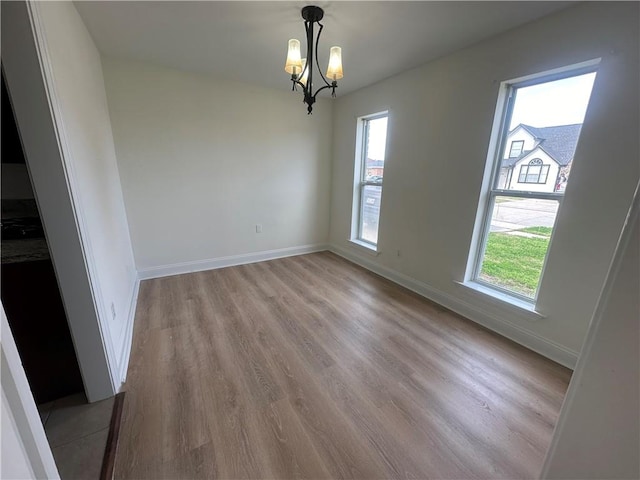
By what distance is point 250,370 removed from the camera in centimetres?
185

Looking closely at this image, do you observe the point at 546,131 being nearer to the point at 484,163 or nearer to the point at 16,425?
the point at 484,163

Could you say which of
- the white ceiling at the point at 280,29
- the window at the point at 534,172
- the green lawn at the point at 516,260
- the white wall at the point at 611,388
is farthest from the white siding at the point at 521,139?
the white wall at the point at 611,388

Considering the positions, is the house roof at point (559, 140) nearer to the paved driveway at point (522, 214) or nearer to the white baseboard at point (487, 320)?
the paved driveway at point (522, 214)

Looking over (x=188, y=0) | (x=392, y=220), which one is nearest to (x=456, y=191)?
(x=392, y=220)

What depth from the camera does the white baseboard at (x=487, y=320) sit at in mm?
1990

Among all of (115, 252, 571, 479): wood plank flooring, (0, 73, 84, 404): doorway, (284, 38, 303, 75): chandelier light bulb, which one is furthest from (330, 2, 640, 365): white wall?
(0, 73, 84, 404): doorway

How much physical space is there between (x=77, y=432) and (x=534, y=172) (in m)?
3.41

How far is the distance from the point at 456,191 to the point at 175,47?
296 centimetres

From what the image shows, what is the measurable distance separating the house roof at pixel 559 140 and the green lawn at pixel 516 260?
54cm

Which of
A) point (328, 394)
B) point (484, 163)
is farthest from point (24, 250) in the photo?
point (484, 163)

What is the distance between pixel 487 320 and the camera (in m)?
2.42

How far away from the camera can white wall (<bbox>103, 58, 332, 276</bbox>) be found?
116 inches

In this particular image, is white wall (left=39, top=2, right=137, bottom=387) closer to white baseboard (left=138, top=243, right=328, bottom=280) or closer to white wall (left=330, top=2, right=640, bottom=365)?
white baseboard (left=138, top=243, right=328, bottom=280)

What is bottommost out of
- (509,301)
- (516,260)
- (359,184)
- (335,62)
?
(509,301)
